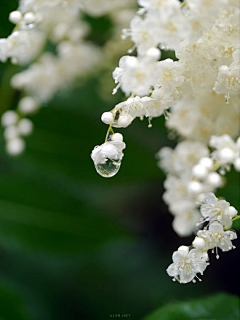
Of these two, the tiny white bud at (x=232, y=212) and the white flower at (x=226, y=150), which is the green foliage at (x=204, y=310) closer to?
the tiny white bud at (x=232, y=212)

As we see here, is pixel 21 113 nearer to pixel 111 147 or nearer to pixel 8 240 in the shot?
pixel 8 240

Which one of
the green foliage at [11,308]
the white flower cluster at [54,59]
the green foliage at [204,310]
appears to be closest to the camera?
the green foliage at [204,310]

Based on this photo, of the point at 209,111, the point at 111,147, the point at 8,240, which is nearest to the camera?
the point at 111,147

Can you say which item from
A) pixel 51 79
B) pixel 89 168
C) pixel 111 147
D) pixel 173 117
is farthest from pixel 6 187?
pixel 111 147

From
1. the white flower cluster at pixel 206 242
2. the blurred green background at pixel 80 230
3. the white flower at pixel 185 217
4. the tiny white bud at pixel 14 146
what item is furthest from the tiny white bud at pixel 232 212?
the tiny white bud at pixel 14 146

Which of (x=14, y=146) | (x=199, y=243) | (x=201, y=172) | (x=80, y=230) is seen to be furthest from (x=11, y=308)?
(x=201, y=172)

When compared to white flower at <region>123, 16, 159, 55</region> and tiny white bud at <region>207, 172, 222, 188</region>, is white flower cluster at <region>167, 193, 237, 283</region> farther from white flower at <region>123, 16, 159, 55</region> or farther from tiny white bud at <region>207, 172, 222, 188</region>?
white flower at <region>123, 16, 159, 55</region>
